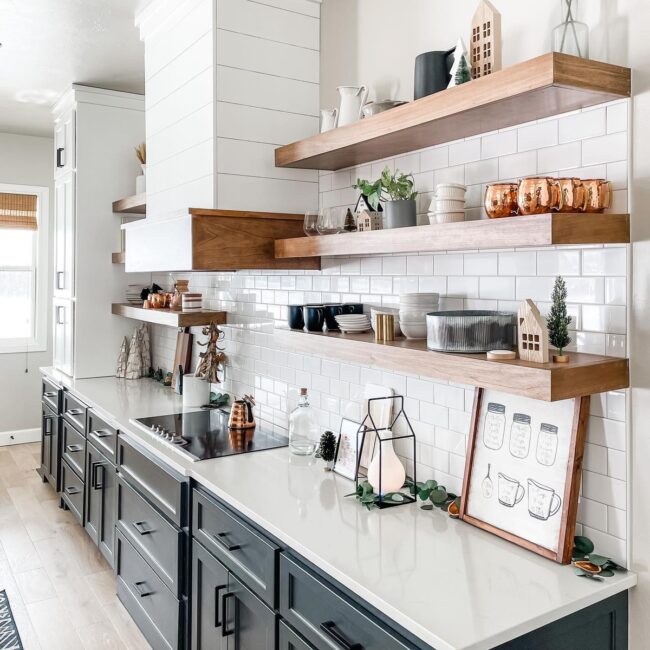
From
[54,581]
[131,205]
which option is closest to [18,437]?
[54,581]

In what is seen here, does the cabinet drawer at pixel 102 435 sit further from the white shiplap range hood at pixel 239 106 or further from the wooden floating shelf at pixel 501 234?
the wooden floating shelf at pixel 501 234

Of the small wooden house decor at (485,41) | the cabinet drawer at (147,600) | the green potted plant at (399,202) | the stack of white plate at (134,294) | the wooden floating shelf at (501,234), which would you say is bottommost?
the cabinet drawer at (147,600)

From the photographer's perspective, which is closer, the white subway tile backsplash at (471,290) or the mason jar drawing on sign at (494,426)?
the white subway tile backsplash at (471,290)

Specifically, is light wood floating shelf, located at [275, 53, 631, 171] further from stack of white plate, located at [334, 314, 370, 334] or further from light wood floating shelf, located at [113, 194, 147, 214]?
light wood floating shelf, located at [113, 194, 147, 214]

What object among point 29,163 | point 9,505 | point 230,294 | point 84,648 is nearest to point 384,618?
point 84,648

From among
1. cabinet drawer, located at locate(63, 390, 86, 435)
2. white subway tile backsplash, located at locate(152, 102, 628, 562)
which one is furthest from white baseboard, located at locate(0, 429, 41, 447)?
white subway tile backsplash, located at locate(152, 102, 628, 562)

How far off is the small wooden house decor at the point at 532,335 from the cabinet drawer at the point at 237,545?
857 mm

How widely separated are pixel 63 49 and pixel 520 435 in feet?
10.6

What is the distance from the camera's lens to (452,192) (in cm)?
176

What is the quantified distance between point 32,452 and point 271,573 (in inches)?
175

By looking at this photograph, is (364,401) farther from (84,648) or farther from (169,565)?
(84,648)

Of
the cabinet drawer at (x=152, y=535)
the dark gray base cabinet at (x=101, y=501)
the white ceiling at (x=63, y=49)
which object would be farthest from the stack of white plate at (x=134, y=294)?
the cabinet drawer at (x=152, y=535)

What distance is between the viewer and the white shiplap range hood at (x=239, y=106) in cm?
246

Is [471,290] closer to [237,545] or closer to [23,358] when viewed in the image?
[237,545]
